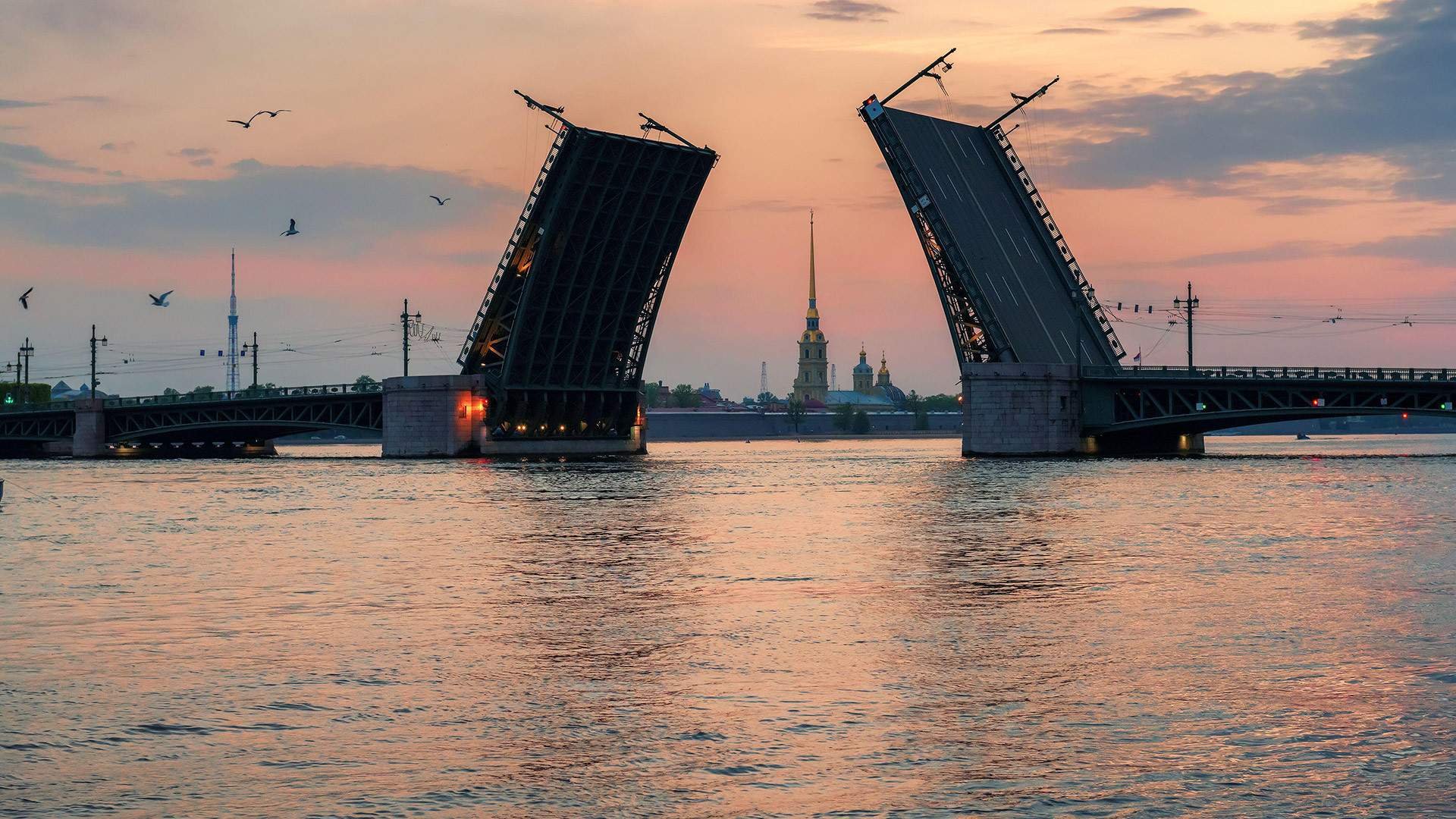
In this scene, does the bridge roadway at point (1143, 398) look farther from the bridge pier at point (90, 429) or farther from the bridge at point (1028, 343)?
the bridge pier at point (90, 429)

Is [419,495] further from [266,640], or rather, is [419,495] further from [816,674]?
[816,674]

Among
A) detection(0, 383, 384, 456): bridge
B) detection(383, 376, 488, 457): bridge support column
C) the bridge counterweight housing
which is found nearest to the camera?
the bridge counterweight housing

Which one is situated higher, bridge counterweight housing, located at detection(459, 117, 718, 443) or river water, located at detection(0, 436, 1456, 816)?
bridge counterweight housing, located at detection(459, 117, 718, 443)

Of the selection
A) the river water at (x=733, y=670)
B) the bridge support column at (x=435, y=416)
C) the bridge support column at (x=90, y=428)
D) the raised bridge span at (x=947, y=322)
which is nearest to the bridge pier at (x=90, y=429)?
the bridge support column at (x=90, y=428)

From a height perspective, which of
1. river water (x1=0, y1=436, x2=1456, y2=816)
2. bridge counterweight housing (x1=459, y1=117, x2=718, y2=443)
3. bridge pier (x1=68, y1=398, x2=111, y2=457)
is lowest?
river water (x1=0, y1=436, x2=1456, y2=816)

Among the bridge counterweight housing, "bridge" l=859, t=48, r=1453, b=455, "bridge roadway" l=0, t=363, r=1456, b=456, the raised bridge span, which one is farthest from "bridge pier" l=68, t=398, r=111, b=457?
"bridge" l=859, t=48, r=1453, b=455

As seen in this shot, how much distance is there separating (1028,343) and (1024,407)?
10.3 feet

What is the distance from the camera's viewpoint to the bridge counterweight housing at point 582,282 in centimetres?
7181

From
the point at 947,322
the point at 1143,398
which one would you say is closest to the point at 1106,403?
the point at 1143,398

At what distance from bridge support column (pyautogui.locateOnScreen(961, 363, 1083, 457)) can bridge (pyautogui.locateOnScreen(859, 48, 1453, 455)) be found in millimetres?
73

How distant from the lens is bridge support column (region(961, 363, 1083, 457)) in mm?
79750

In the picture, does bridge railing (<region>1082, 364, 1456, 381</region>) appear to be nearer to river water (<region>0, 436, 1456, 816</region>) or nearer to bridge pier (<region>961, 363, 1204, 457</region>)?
bridge pier (<region>961, 363, 1204, 457</region>)

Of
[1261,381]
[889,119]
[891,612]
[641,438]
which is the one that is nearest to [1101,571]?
[891,612]

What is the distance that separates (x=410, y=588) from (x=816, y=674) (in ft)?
32.4
